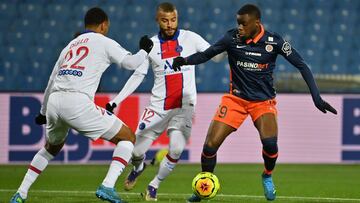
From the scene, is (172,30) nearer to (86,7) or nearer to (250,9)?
(250,9)

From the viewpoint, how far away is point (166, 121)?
919 cm

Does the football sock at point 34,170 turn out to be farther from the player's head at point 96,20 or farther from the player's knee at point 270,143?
the player's knee at point 270,143

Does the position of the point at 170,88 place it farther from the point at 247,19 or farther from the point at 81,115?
the point at 81,115

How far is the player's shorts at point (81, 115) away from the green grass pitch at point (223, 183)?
102cm

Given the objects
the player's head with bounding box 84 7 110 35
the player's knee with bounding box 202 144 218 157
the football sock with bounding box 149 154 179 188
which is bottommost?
the football sock with bounding box 149 154 179 188

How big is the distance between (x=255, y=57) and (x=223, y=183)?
3333 mm

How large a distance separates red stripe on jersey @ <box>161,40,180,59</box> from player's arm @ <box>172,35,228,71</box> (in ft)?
1.92

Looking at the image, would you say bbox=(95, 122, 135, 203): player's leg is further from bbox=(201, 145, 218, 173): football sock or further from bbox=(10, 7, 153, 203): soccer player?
bbox=(201, 145, 218, 173): football sock

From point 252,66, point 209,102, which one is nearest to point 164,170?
point 252,66

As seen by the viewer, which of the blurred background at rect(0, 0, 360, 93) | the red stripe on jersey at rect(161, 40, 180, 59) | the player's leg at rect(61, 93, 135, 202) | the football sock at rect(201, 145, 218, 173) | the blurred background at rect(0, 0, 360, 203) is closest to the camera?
the player's leg at rect(61, 93, 135, 202)

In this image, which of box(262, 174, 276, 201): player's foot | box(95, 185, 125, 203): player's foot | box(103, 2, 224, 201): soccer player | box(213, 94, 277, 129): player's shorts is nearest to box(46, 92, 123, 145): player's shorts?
box(95, 185, 125, 203): player's foot

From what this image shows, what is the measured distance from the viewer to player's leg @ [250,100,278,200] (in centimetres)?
840

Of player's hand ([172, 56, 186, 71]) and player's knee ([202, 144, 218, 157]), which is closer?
player's knee ([202, 144, 218, 157])

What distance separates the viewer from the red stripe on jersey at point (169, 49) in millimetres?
9141
